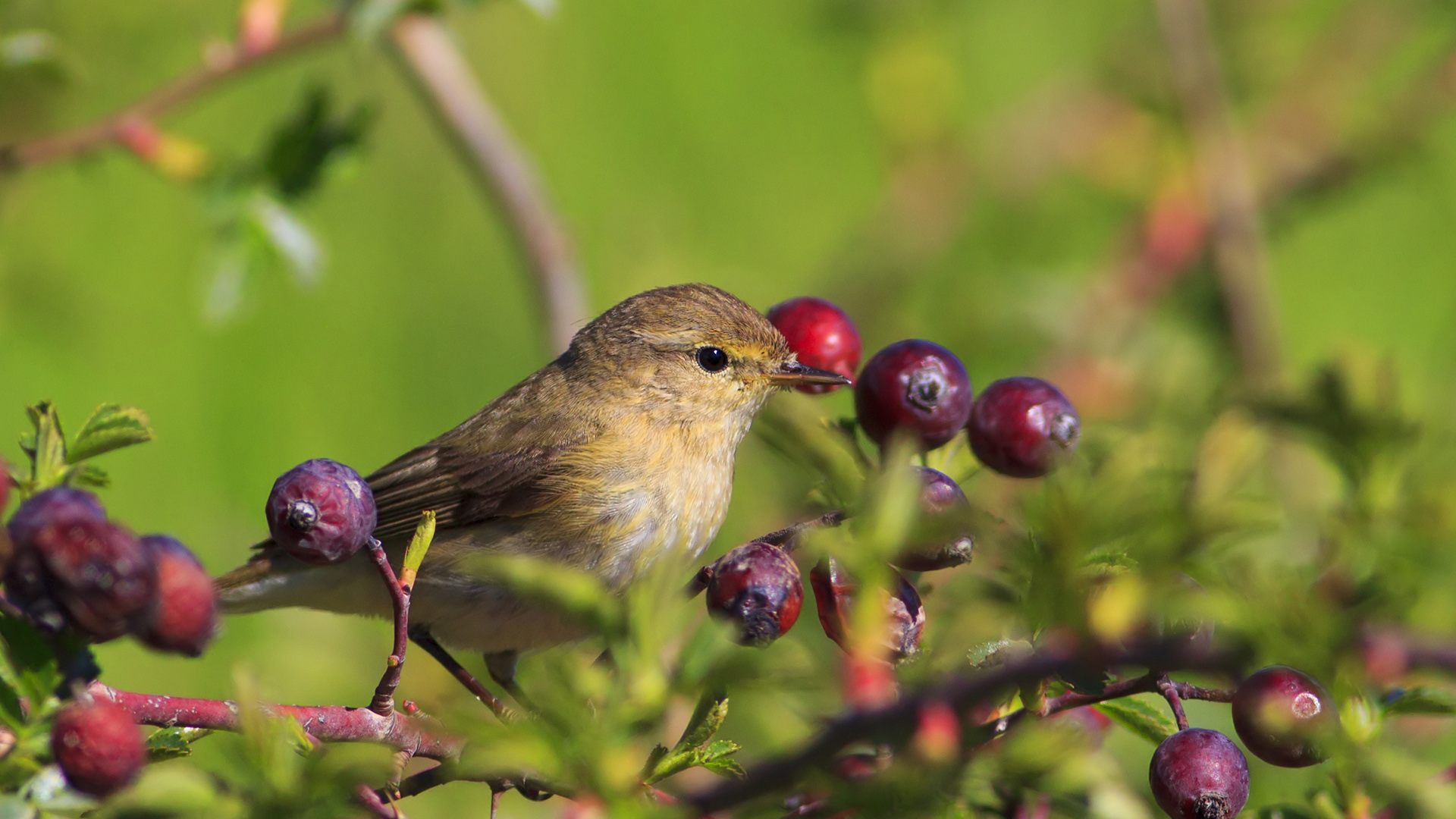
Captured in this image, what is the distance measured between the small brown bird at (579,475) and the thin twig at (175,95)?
46.9 inches

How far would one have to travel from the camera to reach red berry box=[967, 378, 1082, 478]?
6.95 ft

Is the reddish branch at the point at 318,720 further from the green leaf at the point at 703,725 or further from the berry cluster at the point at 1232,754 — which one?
the berry cluster at the point at 1232,754

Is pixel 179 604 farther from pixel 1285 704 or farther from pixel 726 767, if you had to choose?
pixel 1285 704

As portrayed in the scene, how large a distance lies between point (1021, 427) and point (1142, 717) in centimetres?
51

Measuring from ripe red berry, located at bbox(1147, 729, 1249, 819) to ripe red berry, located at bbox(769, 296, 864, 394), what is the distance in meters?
1.08

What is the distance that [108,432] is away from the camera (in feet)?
5.22

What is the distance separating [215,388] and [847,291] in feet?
8.96

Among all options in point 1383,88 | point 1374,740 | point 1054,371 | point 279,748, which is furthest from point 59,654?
point 1383,88

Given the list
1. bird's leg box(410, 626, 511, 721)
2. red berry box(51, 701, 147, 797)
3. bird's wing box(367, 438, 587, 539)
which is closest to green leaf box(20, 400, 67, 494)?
red berry box(51, 701, 147, 797)

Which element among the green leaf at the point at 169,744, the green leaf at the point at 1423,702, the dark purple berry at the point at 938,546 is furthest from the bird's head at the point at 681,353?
the green leaf at the point at 169,744

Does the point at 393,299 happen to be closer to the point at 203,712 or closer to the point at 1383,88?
the point at 1383,88

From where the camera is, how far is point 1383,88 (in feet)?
18.3

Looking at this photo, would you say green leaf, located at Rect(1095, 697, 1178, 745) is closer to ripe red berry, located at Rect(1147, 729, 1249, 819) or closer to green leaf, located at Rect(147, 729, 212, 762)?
ripe red berry, located at Rect(1147, 729, 1249, 819)

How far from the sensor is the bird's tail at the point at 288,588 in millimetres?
3658
